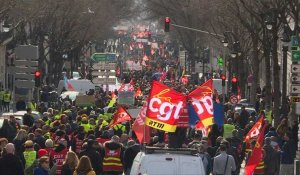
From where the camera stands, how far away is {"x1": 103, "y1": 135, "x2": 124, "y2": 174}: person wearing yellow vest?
1016 inches

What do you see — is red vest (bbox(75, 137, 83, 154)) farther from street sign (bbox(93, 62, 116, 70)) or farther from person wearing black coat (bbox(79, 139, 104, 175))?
street sign (bbox(93, 62, 116, 70))

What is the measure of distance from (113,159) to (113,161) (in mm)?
43

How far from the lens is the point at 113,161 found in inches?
1019

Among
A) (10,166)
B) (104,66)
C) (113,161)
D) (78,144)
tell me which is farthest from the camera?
(104,66)

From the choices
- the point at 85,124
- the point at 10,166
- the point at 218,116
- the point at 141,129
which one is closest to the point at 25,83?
the point at 85,124

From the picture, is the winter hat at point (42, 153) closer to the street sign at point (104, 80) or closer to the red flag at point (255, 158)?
the red flag at point (255, 158)

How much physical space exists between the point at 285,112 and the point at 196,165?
818 inches

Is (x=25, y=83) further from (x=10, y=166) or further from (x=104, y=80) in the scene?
(x=104, y=80)

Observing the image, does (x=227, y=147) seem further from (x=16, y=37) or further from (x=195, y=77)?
(x=195, y=77)

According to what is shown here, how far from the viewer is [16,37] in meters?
71.9

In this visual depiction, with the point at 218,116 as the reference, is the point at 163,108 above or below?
above

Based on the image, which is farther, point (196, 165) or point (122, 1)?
point (122, 1)

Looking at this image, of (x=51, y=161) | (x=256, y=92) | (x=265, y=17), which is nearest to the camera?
(x=51, y=161)

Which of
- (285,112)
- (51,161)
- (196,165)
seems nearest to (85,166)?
(196,165)
